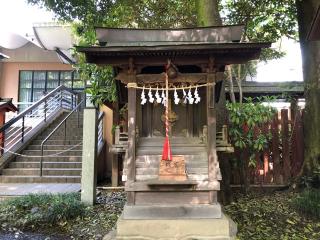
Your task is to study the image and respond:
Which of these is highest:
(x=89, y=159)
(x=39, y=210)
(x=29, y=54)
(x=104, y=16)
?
(x=29, y=54)

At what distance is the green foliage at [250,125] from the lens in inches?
328

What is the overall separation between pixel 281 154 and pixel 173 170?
467 cm

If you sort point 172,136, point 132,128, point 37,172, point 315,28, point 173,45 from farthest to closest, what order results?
point 37,172 → point 172,136 → point 132,128 → point 173,45 → point 315,28

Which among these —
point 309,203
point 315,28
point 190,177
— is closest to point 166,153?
point 190,177

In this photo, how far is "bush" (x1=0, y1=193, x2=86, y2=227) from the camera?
657cm

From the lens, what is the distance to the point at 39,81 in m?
18.2

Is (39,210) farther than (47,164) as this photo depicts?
No

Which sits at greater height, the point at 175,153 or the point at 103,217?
the point at 175,153

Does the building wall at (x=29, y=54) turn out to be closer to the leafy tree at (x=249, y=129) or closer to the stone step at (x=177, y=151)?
the leafy tree at (x=249, y=129)

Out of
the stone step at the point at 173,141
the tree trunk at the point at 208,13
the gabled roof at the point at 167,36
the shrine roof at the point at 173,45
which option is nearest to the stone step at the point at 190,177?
the stone step at the point at 173,141

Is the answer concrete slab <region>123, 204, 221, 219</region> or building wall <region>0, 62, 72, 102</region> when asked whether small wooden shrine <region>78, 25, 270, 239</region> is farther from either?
building wall <region>0, 62, 72, 102</region>

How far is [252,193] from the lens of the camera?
28.1 feet

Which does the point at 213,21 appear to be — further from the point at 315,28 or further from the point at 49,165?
the point at 49,165

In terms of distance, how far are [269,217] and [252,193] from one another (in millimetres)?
1627
